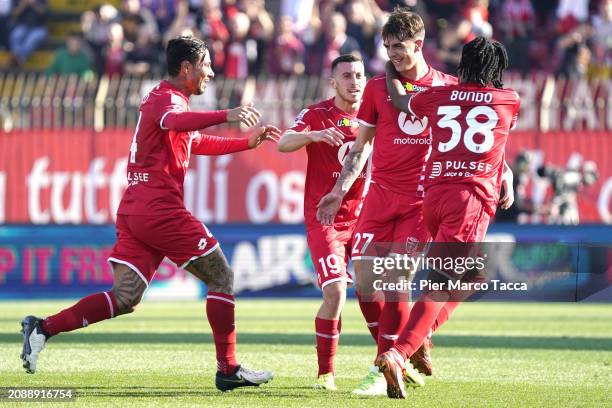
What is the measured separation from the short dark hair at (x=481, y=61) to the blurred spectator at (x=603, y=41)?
13.1 metres

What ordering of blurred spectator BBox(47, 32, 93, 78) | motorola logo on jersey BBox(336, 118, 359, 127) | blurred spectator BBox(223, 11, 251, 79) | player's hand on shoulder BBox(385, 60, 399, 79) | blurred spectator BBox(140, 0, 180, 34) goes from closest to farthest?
player's hand on shoulder BBox(385, 60, 399, 79) < motorola logo on jersey BBox(336, 118, 359, 127) < blurred spectator BBox(223, 11, 251, 79) < blurred spectator BBox(47, 32, 93, 78) < blurred spectator BBox(140, 0, 180, 34)

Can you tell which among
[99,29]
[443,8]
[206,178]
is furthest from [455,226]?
[99,29]

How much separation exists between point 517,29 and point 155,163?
14.2 m

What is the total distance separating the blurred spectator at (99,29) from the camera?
23.4 m

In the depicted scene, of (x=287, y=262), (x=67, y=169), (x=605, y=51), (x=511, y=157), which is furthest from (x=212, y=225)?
(x=605, y=51)

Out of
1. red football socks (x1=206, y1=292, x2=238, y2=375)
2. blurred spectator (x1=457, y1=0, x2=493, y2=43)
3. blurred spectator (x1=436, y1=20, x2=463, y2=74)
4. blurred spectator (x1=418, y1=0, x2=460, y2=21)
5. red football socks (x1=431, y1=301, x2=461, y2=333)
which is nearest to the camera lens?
red football socks (x1=431, y1=301, x2=461, y2=333)

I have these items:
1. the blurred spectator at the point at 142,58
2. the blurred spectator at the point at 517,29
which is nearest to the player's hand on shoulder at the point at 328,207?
the blurred spectator at the point at 517,29

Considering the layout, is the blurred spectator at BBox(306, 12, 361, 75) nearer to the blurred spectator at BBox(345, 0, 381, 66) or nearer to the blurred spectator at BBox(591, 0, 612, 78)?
the blurred spectator at BBox(345, 0, 381, 66)

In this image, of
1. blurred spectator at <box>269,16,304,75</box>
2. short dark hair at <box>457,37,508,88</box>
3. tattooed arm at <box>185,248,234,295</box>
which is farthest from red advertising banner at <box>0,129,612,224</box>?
short dark hair at <box>457,37,508,88</box>

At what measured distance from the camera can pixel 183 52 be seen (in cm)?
934

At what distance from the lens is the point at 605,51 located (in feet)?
71.3

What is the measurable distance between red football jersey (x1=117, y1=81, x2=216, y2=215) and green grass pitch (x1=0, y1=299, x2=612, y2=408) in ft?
4.13

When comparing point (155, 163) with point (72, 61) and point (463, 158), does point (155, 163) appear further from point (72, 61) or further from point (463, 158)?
point (72, 61)

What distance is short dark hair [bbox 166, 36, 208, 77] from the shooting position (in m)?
9.34
